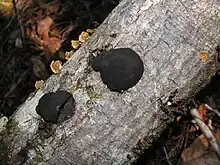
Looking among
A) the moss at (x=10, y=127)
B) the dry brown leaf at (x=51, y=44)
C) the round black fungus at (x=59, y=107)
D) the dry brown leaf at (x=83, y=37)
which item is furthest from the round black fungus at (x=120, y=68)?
the dry brown leaf at (x=51, y=44)

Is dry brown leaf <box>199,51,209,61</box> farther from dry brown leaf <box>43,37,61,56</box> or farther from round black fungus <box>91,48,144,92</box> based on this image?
dry brown leaf <box>43,37,61,56</box>

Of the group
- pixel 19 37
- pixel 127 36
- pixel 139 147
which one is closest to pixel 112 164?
pixel 139 147

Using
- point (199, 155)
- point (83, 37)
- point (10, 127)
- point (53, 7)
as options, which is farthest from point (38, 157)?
point (53, 7)

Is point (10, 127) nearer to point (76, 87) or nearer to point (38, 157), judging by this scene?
point (38, 157)

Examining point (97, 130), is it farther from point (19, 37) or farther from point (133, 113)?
point (19, 37)

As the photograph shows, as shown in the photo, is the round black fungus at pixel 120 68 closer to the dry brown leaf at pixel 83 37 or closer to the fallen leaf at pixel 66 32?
the dry brown leaf at pixel 83 37

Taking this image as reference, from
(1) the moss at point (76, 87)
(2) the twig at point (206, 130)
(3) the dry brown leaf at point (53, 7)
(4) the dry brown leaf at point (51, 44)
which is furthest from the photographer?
(3) the dry brown leaf at point (53, 7)
